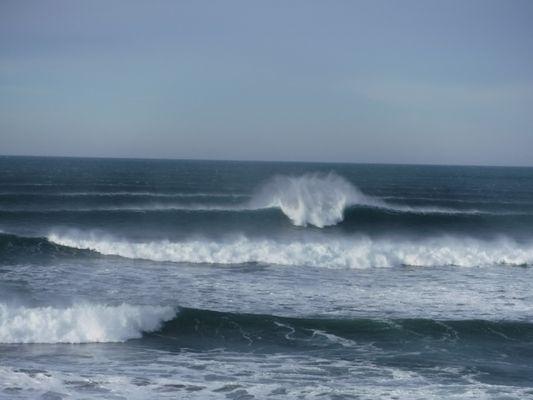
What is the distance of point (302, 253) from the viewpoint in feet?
77.8

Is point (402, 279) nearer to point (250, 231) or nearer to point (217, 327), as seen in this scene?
point (217, 327)

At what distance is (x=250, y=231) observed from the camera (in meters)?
31.9

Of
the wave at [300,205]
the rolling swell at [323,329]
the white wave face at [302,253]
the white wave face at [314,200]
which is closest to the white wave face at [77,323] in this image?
the rolling swell at [323,329]

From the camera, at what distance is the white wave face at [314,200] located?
34.7 meters

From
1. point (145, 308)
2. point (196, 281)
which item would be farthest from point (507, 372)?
point (196, 281)

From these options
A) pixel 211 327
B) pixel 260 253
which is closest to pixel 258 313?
pixel 211 327

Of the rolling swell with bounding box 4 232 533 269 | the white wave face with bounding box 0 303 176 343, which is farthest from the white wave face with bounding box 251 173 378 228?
the white wave face with bounding box 0 303 176 343

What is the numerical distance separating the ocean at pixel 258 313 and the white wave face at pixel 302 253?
0.24ft

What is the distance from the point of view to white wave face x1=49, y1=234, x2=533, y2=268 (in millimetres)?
23453

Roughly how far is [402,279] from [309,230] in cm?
1174

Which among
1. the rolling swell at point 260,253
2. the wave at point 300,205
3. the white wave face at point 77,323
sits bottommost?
the white wave face at point 77,323

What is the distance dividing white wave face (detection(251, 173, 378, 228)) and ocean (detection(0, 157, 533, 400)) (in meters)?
2.03

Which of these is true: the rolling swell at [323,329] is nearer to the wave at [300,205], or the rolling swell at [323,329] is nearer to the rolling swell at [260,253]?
the rolling swell at [260,253]

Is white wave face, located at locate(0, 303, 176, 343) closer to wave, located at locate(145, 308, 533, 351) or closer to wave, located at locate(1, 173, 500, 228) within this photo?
wave, located at locate(145, 308, 533, 351)
